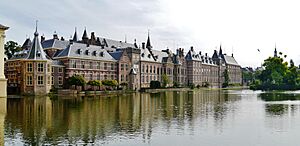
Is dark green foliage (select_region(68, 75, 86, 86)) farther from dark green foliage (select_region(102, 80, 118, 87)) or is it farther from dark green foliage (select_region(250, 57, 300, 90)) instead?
dark green foliage (select_region(250, 57, 300, 90))

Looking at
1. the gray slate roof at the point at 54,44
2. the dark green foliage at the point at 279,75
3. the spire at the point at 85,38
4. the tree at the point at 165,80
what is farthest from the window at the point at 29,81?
the dark green foliage at the point at 279,75

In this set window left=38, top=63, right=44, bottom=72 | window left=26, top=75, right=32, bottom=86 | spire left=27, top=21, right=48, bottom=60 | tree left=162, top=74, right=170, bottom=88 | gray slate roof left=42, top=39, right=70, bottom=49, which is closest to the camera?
window left=26, top=75, right=32, bottom=86

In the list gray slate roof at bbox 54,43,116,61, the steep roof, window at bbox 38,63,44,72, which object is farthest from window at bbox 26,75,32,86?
gray slate roof at bbox 54,43,116,61

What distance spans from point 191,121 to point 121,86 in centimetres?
5123

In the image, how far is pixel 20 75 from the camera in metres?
54.3

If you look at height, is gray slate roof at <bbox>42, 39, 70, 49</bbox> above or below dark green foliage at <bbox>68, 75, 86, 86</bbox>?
above

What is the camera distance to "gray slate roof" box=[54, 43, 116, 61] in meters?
63.2

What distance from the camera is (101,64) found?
6988 cm

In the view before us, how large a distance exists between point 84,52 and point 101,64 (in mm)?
5165

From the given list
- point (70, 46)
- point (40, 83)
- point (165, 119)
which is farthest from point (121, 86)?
point (165, 119)

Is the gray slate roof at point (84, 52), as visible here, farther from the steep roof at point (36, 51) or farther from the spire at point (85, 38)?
the spire at point (85, 38)

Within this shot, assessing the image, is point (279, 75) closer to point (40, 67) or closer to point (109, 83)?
point (109, 83)

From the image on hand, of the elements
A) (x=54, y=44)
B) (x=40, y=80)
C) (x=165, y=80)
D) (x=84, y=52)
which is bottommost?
(x=40, y=80)

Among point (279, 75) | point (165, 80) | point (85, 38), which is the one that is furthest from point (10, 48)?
point (279, 75)
